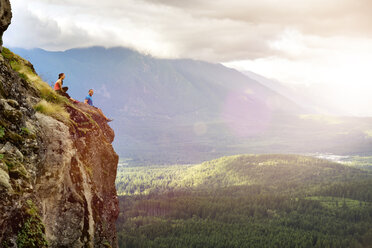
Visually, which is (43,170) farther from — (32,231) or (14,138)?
(32,231)

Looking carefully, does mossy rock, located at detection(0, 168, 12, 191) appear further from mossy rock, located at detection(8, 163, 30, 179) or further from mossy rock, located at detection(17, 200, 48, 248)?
mossy rock, located at detection(17, 200, 48, 248)

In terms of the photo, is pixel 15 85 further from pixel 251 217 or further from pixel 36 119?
pixel 251 217

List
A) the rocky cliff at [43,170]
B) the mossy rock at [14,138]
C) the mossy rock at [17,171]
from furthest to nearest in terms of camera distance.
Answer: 1. the mossy rock at [14,138]
2. the mossy rock at [17,171]
3. the rocky cliff at [43,170]

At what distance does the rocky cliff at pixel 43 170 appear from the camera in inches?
548

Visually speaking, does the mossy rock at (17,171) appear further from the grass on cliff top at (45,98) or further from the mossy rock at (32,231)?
the grass on cliff top at (45,98)

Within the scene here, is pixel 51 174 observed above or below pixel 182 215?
above

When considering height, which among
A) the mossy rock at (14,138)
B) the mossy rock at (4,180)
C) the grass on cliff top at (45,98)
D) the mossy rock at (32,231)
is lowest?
the mossy rock at (32,231)

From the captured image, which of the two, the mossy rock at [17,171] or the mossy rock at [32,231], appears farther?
the mossy rock at [17,171]

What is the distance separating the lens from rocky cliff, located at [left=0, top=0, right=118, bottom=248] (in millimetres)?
13930

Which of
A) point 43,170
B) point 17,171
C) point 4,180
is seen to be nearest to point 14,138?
point 17,171

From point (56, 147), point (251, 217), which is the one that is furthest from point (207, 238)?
point (56, 147)

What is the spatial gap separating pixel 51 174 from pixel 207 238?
140659 millimetres

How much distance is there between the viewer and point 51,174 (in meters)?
17.8

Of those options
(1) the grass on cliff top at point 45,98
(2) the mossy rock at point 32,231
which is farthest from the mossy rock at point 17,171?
(1) the grass on cliff top at point 45,98
